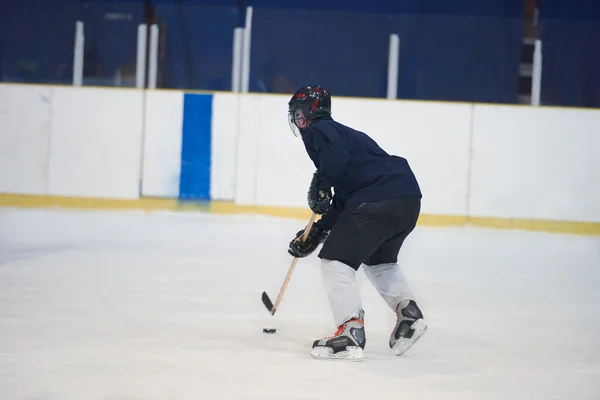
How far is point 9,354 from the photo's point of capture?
298 cm

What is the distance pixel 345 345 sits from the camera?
10.3 ft

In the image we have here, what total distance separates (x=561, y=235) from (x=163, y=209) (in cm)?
360

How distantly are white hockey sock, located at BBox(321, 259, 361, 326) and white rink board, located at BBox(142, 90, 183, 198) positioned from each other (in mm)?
5877

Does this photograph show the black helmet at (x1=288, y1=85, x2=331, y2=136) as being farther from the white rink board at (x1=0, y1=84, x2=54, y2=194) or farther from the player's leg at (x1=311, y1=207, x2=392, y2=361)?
the white rink board at (x1=0, y1=84, x2=54, y2=194)

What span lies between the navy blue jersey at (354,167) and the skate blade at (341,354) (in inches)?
19.2

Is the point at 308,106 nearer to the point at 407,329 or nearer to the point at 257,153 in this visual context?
the point at 407,329

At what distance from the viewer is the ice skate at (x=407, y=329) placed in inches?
127

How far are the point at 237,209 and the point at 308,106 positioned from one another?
5568 mm

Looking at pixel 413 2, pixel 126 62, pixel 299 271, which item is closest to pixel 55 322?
pixel 299 271

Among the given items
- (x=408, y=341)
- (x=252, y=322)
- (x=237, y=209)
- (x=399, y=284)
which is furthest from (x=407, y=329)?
(x=237, y=209)

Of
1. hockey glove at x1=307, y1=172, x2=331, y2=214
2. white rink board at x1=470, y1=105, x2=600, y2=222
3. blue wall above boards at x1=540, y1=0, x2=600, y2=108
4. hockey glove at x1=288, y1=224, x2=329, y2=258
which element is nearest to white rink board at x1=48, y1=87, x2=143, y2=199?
white rink board at x1=470, y1=105, x2=600, y2=222

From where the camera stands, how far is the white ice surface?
2750mm

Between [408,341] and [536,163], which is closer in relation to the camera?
[408,341]

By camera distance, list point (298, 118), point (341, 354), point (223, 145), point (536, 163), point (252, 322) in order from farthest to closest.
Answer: point (223, 145), point (536, 163), point (252, 322), point (298, 118), point (341, 354)
